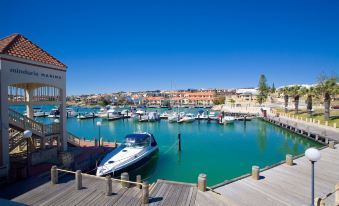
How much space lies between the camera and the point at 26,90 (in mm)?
21641

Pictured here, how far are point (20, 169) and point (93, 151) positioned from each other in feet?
31.6

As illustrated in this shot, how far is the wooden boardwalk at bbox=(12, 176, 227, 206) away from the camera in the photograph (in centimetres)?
1198

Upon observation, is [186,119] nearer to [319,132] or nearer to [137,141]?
[319,132]

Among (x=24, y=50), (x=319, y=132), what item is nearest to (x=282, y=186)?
(x=24, y=50)

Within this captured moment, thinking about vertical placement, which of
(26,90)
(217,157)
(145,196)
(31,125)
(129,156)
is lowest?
(217,157)

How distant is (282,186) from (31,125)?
766 inches

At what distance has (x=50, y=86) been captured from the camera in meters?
21.3

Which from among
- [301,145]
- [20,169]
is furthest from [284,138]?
[20,169]

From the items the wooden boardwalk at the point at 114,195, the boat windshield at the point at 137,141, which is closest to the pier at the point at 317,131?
the boat windshield at the point at 137,141

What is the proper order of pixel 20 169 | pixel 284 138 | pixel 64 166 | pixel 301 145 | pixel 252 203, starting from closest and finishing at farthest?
1. pixel 252 203
2. pixel 20 169
3. pixel 64 166
4. pixel 301 145
5. pixel 284 138

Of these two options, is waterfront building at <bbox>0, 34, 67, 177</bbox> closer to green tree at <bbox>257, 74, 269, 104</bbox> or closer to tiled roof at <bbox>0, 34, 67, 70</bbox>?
tiled roof at <bbox>0, 34, 67, 70</bbox>

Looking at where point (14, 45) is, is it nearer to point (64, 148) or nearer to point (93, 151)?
point (64, 148)

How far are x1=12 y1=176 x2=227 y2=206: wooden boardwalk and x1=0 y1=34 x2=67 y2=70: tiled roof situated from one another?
9.78 m

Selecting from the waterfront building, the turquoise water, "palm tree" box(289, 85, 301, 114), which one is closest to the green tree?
"palm tree" box(289, 85, 301, 114)
